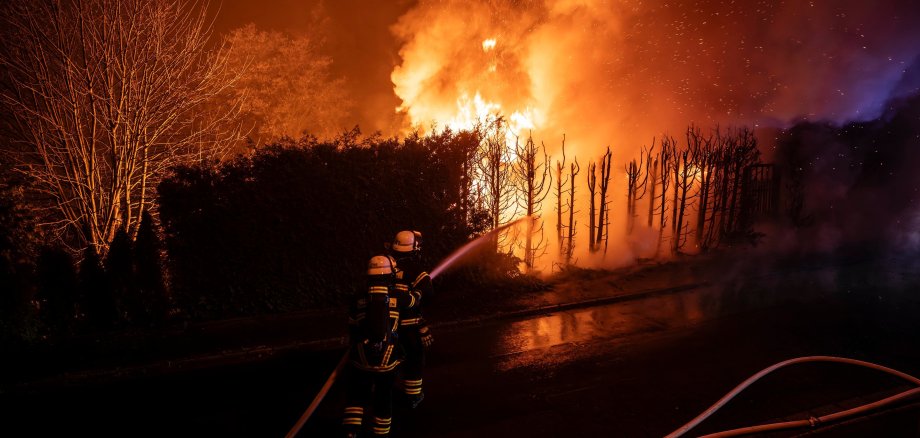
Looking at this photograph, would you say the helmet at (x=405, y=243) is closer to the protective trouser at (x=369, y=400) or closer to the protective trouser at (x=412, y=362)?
the protective trouser at (x=412, y=362)

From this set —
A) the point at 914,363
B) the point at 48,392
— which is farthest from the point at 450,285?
the point at 914,363

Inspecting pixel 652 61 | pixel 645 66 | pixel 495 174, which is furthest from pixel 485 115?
pixel 652 61

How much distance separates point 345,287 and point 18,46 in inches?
295

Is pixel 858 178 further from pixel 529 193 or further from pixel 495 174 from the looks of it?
pixel 495 174

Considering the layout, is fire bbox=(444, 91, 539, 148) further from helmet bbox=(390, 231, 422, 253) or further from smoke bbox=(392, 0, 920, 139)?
helmet bbox=(390, 231, 422, 253)

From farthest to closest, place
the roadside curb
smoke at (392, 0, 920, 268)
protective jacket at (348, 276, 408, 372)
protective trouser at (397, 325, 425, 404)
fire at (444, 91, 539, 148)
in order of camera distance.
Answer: smoke at (392, 0, 920, 268)
fire at (444, 91, 539, 148)
the roadside curb
protective trouser at (397, 325, 425, 404)
protective jacket at (348, 276, 408, 372)

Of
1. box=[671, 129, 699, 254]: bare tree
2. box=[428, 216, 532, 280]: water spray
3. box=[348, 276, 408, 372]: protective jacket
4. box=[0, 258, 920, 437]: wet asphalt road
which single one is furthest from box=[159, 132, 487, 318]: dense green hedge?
box=[671, 129, 699, 254]: bare tree

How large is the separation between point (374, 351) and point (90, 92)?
8.58 metres

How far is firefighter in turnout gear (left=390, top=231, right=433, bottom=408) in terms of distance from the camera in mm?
5012

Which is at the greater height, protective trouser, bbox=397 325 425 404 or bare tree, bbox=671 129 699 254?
bare tree, bbox=671 129 699 254

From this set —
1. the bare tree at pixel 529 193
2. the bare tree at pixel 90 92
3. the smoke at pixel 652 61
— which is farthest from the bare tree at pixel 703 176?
the bare tree at pixel 90 92

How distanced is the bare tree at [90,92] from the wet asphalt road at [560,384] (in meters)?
4.49

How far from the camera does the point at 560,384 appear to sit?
231 inches

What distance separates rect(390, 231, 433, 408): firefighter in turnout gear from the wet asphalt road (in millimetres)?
340
